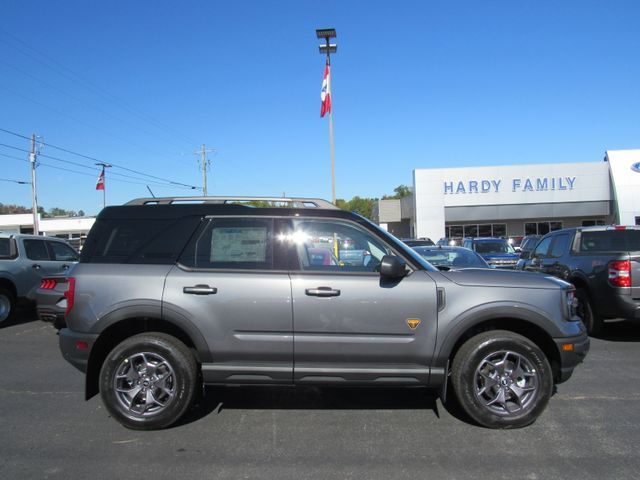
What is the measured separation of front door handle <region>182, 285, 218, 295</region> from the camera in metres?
4.18

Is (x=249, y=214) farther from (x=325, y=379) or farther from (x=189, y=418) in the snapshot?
(x=189, y=418)

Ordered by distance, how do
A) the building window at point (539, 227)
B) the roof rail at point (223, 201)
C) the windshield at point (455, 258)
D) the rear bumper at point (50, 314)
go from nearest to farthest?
the roof rail at point (223, 201), the rear bumper at point (50, 314), the windshield at point (455, 258), the building window at point (539, 227)

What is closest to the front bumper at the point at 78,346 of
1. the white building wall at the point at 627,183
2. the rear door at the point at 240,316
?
the rear door at the point at 240,316

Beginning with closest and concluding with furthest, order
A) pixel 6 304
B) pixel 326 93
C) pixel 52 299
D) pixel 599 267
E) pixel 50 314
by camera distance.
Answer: pixel 599 267, pixel 50 314, pixel 52 299, pixel 6 304, pixel 326 93

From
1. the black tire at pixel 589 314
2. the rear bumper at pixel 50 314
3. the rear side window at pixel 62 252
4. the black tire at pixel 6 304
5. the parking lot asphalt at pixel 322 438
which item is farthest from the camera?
the rear side window at pixel 62 252

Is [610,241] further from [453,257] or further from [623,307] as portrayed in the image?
[453,257]

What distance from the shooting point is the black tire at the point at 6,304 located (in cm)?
973

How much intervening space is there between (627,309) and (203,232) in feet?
19.7

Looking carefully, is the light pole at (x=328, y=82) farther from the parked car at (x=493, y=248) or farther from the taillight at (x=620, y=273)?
the taillight at (x=620, y=273)

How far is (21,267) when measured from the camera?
10.0 m

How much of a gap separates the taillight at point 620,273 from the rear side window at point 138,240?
5.98 metres

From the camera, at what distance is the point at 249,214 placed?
4.45 m

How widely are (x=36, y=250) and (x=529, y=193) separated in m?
33.5

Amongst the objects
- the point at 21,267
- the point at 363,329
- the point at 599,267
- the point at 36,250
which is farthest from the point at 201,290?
the point at 36,250
